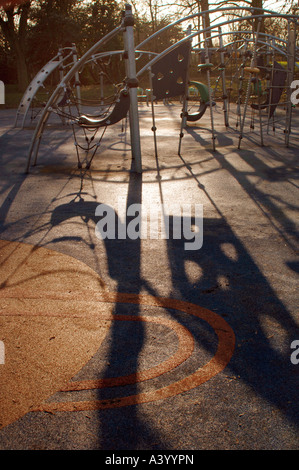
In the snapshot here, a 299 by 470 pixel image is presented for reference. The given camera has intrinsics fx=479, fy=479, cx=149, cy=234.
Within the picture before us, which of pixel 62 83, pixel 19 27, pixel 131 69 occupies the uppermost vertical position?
pixel 19 27

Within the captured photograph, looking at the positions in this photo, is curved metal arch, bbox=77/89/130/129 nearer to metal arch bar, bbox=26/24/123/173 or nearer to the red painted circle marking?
metal arch bar, bbox=26/24/123/173

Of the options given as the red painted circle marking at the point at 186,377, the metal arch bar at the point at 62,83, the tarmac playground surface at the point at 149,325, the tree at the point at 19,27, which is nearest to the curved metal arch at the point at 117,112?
the metal arch bar at the point at 62,83

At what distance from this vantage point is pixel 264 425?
2.40 m

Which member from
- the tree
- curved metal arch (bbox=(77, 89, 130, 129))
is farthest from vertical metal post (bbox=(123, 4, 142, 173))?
the tree

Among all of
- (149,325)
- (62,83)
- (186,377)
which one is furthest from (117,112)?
(186,377)

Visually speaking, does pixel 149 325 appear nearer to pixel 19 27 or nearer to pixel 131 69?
pixel 131 69

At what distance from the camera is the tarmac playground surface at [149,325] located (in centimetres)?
243

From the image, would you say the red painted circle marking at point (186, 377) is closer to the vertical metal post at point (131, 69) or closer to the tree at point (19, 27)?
the vertical metal post at point (131, 69)

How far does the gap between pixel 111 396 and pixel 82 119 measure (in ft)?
21.2

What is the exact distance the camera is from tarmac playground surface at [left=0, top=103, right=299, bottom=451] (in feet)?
7.98

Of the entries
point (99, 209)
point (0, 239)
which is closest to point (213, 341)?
point (0, 239)

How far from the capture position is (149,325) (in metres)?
3.43

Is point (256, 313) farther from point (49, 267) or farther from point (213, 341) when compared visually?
point (49, 267)

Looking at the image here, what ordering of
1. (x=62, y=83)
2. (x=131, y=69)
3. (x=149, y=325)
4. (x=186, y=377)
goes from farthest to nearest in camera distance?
(x=62, y=83) < (x=131, y=69) < (x=149, y=325) < (x=186, y=377)
